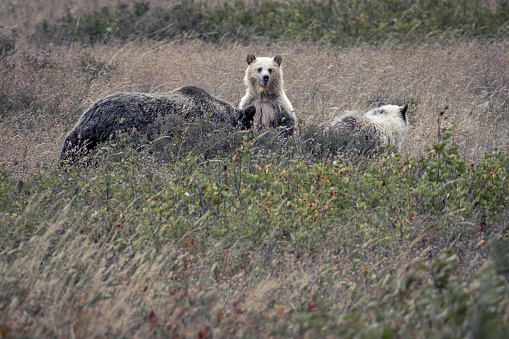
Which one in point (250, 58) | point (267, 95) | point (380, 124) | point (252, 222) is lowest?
point (252, 222)

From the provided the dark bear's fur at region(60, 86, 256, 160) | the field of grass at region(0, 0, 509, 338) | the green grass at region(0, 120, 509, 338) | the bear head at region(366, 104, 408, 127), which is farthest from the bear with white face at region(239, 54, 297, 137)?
the green grass at region(0, 120, 509, 338)

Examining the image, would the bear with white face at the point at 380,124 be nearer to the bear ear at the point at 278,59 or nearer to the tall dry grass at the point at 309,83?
the tall dry grass at the point at 309,83

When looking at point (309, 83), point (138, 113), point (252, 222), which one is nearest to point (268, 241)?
point (252, 222)

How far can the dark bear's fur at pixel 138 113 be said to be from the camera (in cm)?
695

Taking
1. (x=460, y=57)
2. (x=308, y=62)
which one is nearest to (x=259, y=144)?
(x=308, y=62)

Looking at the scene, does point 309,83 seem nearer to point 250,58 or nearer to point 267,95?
point 250,58

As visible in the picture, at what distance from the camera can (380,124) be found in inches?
318

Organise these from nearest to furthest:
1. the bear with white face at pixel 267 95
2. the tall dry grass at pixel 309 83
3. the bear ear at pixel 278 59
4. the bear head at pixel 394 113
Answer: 1. the bear with white face at pixel 267 95
2. the tall dry grass at pixel 309 83
3. the bear head at pixel 394 113
4. the bear ear at pixel 278 59

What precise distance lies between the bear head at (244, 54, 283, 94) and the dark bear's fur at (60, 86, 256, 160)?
2.59 ft

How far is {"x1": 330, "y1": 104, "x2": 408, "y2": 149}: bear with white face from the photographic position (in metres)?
7.80

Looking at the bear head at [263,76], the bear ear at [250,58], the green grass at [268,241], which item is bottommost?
the green grass at [268,241]

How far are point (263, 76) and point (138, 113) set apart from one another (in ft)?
7.16

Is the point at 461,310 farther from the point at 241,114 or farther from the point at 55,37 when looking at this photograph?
the point at 55,37

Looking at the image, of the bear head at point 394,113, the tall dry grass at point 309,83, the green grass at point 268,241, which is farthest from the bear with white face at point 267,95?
the green grass at point 268,241
